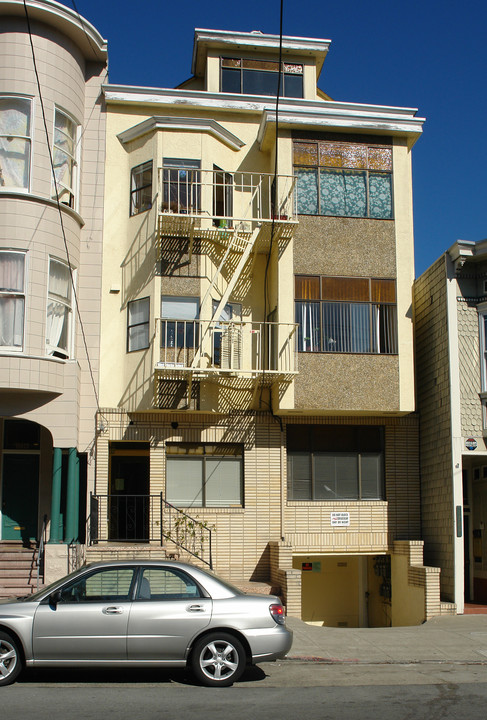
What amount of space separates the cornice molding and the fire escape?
3.21 feet

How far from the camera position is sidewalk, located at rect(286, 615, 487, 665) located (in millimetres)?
11523

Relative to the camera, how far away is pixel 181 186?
18.1 metres

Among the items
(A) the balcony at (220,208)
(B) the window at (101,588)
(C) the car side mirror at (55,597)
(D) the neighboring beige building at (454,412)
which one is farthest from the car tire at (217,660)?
(A) the balcony at (220,208)

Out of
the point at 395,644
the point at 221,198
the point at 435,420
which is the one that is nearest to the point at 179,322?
the point at 221,198

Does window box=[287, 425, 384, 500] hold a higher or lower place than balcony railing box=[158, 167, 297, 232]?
lower

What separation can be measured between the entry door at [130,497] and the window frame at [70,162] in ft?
19.2

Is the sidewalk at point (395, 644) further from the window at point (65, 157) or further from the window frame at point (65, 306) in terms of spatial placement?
the window at point (65, 157)

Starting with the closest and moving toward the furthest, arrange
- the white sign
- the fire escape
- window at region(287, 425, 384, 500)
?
1. the fire escape
2. the white sign
3. window at region(287, 425, 384, 500)

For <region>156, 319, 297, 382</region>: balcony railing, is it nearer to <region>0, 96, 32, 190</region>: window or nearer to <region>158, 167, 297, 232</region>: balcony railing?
<region>158, 167, 297, 232</region>: balcony railing

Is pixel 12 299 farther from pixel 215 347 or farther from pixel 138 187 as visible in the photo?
pixel 215 347

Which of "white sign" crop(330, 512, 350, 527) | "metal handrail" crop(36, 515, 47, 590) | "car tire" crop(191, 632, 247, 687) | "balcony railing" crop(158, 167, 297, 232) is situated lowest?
"car tire" crop(191, 632, 247, 687)

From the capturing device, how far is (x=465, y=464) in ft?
61.5

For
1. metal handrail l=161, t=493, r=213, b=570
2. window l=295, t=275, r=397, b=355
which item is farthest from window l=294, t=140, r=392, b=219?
metal handrail l=161, t=493, r=213, b=570

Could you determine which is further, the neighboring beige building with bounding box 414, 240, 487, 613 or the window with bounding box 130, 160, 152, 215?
the window with bounding box 130, 160, 152, 215
